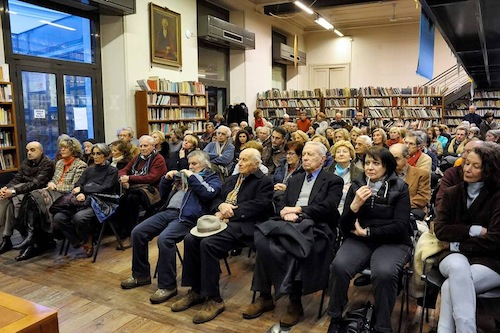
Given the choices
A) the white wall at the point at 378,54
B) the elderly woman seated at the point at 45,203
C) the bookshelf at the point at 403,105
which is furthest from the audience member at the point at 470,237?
the white wall at the point at 378,54

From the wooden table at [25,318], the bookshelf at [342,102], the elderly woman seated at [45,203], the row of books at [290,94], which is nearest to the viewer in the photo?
the wooden table at [25,318]

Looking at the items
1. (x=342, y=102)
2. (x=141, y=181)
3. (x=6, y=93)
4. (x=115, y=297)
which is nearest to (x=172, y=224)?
(x=115, y=297)

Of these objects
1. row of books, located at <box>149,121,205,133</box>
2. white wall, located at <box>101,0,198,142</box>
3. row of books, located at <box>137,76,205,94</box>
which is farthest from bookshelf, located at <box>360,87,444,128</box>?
white wall, located at <box>101,0,198,142</box>

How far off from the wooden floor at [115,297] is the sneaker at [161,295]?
42 millimetres

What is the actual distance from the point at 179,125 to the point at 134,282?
554 cm

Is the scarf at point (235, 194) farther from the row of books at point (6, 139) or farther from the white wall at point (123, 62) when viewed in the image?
the white wall at point (123, 62)

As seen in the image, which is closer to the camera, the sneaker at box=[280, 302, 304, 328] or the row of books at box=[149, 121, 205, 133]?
the sneaker at box=[280, 302, 304, 328]

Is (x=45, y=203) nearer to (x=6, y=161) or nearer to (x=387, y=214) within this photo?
(x=6, y=161)

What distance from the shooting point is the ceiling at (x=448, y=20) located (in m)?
3.99

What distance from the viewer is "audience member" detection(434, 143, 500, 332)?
217 centimetres

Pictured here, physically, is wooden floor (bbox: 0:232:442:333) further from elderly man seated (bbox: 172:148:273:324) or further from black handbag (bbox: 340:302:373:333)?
black handbag (bbox: 340:302:373:333)

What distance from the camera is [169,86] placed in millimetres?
8312

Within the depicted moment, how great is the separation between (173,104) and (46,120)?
2570 millimetres

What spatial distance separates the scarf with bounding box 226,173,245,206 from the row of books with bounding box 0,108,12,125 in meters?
3.98
